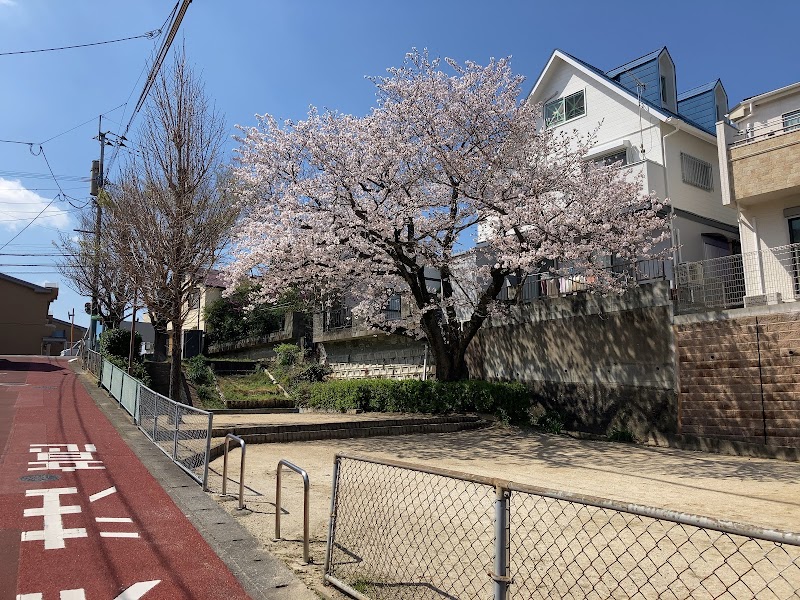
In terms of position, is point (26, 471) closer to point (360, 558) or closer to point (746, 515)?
point (360, 558)

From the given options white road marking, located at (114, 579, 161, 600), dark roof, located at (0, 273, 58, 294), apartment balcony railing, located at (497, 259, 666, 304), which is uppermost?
dark roof, located at (0, 273, 58, 294)

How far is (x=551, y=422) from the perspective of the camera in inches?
655

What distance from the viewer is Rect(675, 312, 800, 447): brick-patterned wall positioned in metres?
12.3

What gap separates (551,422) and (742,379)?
5.16 meters

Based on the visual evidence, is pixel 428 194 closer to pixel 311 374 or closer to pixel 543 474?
pixel 543 474

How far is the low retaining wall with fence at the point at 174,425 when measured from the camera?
8500 mm

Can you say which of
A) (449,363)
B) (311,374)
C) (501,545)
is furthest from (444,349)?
(501,545)

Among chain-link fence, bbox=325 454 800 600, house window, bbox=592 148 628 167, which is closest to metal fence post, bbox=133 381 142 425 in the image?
chain-link fence, bbox=325 454 800 600

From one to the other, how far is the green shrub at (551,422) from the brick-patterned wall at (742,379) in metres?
3.27

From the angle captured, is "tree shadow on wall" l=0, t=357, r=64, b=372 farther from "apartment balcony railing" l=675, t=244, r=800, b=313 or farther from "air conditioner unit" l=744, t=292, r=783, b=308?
"air conditioner unit" l=744, t=292, r=783, b=308

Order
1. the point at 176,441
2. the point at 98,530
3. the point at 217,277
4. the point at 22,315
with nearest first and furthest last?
the point at 98,530 → the point at 176,441 → the point at 217,277 → the point at 22,315

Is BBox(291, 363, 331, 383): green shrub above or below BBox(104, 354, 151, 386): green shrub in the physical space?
below

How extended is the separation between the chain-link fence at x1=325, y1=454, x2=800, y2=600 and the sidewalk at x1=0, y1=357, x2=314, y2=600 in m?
0.84

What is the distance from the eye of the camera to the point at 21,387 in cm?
1961
